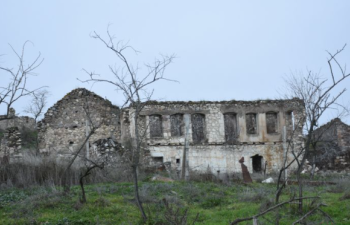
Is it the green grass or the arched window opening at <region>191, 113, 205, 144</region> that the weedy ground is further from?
the arched window opening at <region>191, 113, 205, 144</region>

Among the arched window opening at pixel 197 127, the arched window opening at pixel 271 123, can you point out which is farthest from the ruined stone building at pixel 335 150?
the arched window opening at pixel 197 127

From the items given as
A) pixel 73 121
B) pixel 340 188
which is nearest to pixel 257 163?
pixel 340 188

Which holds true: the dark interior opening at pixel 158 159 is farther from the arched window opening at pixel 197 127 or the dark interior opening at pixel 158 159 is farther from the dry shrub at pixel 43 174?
the dry shrub at pixel 43 174

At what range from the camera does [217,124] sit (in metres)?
24.4

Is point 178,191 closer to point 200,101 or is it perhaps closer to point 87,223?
point 87,223

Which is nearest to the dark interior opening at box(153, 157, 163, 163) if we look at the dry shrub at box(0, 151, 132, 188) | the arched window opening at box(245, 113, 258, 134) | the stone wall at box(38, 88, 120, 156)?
the stone wall at box(38, 88, 120, 156)

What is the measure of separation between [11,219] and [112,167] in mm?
7958

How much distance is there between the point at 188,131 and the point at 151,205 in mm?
12537

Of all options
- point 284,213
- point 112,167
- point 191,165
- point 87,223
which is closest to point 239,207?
point 284,213

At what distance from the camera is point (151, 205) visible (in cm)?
1179

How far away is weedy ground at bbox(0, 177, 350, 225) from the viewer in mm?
10266

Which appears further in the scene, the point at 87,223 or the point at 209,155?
the point at 209,155

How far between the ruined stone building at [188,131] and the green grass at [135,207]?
9121 millimetres

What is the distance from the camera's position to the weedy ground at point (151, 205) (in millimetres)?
10266
